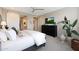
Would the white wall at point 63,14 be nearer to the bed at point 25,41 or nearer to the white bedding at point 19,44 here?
the bed at point 25,41

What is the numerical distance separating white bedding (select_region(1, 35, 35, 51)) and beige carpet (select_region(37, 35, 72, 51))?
0.77 ft

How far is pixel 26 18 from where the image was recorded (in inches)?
70.7

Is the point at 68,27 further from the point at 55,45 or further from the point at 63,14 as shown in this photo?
the point at 55,45

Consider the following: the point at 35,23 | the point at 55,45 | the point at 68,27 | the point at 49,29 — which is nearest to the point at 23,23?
the point at 35,23

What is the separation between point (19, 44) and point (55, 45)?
0.64 meters

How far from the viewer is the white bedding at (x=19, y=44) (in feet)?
5.37

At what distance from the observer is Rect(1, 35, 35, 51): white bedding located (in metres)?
1.64

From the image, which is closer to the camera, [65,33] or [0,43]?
[0,43]

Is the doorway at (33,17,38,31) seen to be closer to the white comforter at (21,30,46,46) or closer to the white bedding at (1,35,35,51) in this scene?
the white comforter at (21,30,46,46)

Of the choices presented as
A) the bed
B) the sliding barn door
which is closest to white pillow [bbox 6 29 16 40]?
the bed

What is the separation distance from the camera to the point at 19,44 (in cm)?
173
